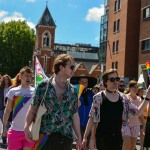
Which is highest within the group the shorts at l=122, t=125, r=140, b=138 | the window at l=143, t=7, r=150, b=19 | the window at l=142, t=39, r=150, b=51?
the window at l=143, t=7, r=150, b=19

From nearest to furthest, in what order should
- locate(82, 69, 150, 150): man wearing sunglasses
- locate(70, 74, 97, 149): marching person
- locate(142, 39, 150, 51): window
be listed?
locate(82, 69, 150, 150): man wearing sunglasses → locate(70, 74, 97, 149): marching person → locate(142, 39, 150, 51): window

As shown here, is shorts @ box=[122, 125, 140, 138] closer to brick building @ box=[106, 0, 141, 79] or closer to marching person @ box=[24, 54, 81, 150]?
marching person @ box=[24, 54, 81, 150]

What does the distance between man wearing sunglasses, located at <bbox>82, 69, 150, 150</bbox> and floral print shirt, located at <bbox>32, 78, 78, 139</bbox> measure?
110 centimetres

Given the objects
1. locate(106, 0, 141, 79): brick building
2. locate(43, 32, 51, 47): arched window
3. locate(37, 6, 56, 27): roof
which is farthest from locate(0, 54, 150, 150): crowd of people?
locate(37, 6, 56, 27): roof

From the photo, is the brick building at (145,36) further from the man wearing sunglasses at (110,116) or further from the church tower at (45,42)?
the church tower at (45,42)

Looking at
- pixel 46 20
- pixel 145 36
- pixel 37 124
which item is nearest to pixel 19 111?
pixel 37 124

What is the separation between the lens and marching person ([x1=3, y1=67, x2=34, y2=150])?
6277mm

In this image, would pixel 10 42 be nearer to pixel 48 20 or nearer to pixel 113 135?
pixel 48 20

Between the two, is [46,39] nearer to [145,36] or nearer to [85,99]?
[145,36]

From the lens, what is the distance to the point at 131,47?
49.4 m

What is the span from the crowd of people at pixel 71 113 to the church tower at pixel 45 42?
9171 centimetres

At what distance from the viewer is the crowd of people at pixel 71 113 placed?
461 centimetres

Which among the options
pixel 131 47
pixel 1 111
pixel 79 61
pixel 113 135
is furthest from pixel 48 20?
pixel 113 135

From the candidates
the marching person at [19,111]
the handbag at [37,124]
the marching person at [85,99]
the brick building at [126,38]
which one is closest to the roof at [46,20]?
the brick building at [126,38]
